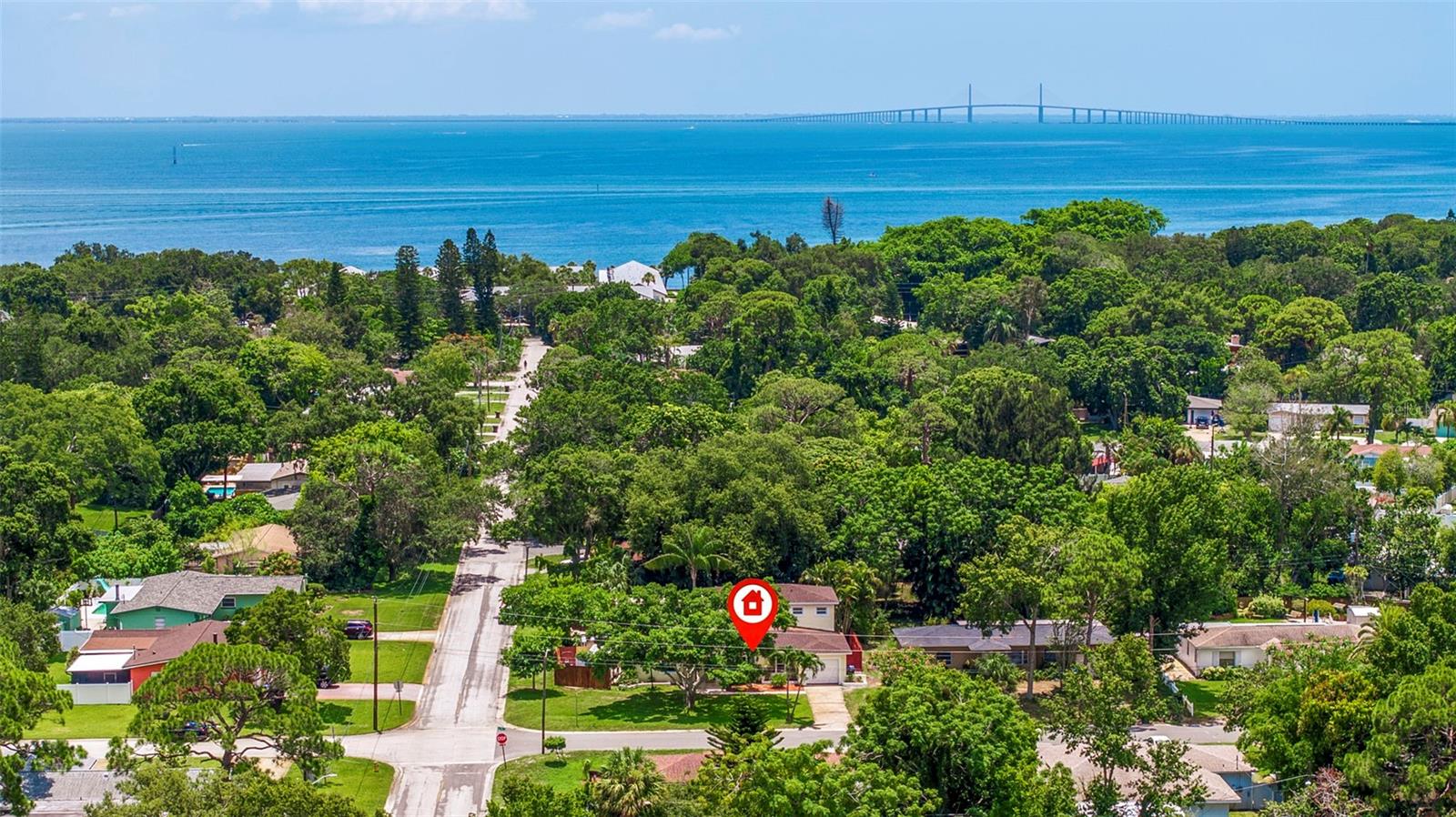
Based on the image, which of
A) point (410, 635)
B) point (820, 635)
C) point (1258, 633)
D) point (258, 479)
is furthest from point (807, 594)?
point (258, 479)

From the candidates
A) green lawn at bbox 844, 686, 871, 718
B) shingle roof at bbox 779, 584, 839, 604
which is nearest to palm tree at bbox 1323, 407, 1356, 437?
shingle roof at bbox 779, 584, 839, 604

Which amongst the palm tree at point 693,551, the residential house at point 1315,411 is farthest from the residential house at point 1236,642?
the residential house at point 1315,411

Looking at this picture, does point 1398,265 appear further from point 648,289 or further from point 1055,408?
point 1055,408

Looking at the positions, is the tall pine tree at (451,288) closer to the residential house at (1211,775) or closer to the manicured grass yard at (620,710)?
the manicured grass yard at (620,710)

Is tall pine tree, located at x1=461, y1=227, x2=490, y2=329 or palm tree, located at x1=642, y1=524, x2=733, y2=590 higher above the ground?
tall pine tree, located at x1=461, y1=227, x2=490, y2=329

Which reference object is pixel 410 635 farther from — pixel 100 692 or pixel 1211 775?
pixel 1211 775

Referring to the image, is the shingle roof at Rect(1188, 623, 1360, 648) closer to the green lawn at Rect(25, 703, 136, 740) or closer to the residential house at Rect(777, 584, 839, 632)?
the residential house at Rect(777, 584, 839, 632)

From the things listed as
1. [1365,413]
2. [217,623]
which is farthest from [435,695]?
[1365,413]
